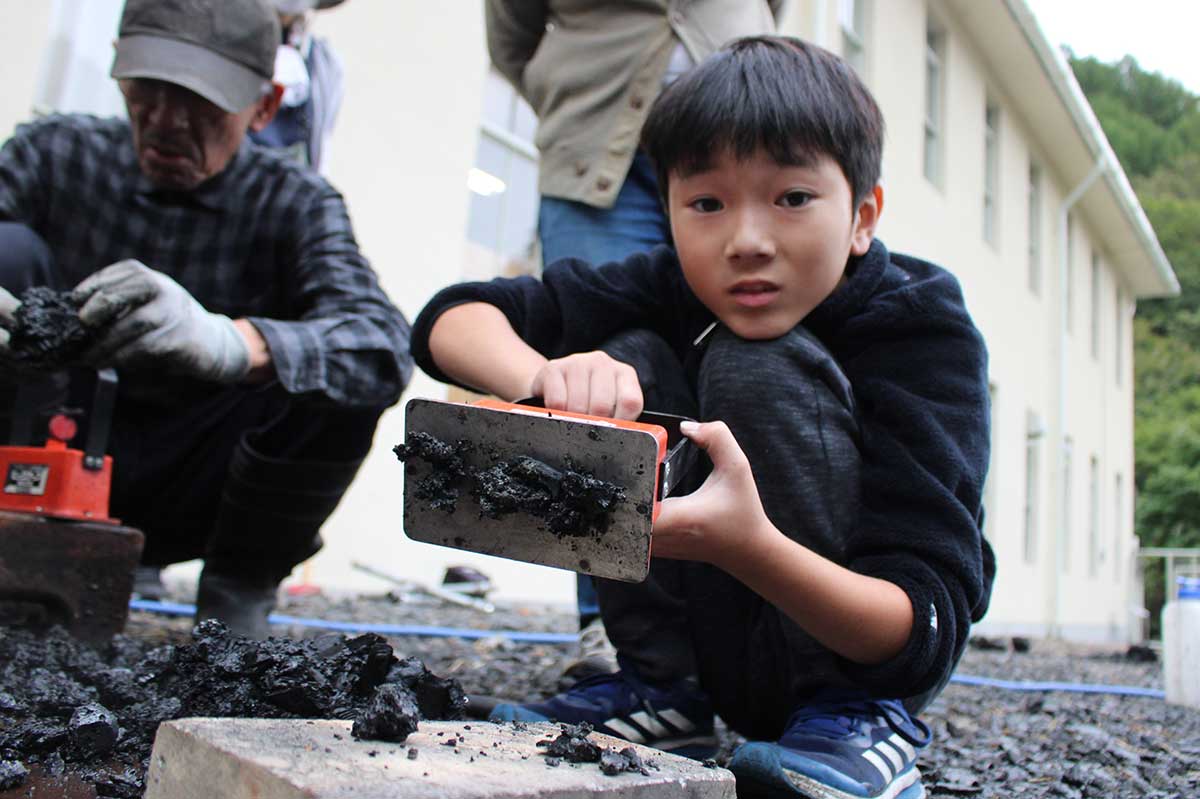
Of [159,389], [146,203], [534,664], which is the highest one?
[146,203]

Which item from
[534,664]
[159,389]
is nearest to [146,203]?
[159,389]

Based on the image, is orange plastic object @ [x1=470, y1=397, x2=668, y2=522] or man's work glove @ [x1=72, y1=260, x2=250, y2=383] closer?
orange plastic object @ [x1=470, y1=397, x2=668, y2=522]

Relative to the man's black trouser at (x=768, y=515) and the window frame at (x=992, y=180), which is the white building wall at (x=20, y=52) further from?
the window frame at (x=992, y=180)

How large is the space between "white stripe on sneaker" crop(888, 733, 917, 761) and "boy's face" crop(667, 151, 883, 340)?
57 centimetres

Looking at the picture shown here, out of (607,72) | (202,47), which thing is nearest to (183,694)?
(202,47)

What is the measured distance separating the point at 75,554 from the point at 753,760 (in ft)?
4.21

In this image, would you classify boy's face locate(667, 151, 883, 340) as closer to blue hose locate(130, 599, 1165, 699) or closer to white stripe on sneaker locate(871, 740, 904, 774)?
white stripe on sneaker locate(871, 740, 904, 774)

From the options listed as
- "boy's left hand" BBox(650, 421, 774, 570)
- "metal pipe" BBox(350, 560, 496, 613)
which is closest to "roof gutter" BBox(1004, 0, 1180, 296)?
"metal pipe" BBox(350, 560, 496, 613)

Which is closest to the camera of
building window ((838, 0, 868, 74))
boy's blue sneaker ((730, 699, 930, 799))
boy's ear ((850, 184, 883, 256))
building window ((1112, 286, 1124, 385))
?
boy's blue sneaker ((730, 699, 930, 799))

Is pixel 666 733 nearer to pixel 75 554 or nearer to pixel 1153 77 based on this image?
pixel 75 554

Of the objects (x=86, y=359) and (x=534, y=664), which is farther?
(x=534, y=664)

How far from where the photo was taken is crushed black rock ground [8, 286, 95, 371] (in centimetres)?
170

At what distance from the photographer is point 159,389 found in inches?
87.0

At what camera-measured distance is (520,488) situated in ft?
3.43
